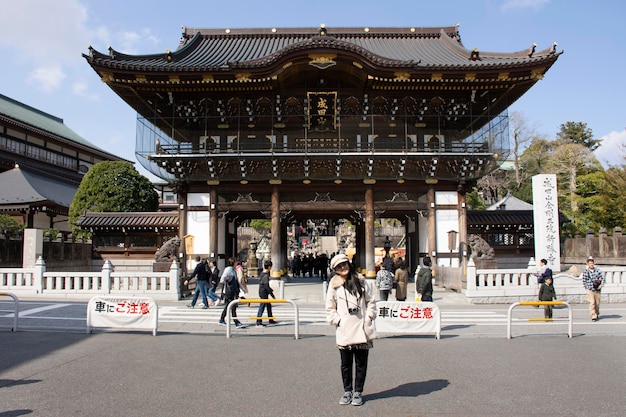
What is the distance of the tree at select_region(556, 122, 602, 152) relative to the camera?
54.1 metres

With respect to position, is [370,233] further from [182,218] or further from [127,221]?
[127,221]

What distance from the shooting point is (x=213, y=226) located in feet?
73.6

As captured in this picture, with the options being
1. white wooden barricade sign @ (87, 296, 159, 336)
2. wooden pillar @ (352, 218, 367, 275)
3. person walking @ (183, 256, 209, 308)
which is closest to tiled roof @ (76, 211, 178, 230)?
person walking @ (183, 256, 209, 308)

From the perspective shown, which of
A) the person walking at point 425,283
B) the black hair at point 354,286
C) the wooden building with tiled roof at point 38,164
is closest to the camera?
the black hair at point 354,286

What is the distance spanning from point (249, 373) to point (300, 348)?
2.13 m

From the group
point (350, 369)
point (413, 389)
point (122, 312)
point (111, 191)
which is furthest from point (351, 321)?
point (111, 191)

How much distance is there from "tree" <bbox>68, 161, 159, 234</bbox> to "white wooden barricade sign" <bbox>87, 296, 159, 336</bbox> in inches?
876

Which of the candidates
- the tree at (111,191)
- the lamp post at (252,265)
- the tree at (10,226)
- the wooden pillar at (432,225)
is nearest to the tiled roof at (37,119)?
the tree at (111,191)

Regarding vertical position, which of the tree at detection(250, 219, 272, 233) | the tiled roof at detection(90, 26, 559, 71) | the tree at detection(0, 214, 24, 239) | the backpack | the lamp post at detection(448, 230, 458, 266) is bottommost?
the backpack

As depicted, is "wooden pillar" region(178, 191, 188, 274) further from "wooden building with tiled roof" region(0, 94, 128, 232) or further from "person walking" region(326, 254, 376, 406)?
"person walking" region(326, 254, 376, 406)

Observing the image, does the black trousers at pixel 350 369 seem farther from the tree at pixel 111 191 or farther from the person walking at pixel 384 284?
the tree at pixel 111 191

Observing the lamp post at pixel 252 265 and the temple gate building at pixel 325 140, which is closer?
the temple gate building at pixel 325 140

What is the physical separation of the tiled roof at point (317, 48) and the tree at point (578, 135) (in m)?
34.8

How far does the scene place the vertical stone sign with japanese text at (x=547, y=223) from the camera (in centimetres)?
1917
